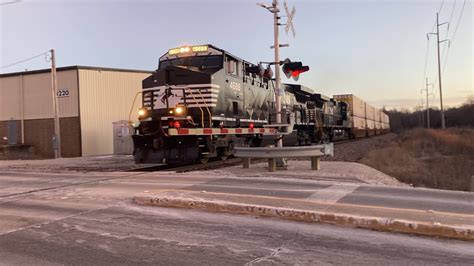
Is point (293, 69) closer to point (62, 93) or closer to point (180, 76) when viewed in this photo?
point (180, 76)

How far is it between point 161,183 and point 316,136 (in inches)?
782

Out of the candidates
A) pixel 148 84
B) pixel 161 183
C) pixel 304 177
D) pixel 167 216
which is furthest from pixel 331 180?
pixel 148 84

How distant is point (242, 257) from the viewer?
15.7ft

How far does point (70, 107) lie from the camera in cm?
3109

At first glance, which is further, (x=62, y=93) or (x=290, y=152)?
(x=62, y=93)

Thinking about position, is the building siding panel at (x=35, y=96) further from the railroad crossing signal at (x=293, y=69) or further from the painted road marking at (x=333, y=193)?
Answer: the painted road marking at (x=333, y=193)

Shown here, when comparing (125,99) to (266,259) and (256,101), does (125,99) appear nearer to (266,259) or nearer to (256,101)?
(256,101)

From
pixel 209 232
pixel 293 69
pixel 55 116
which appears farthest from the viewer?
pixel 55 116

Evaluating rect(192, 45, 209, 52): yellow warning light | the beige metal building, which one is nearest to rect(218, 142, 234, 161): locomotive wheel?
rect(192, 45, 209, 52): yellow warning light

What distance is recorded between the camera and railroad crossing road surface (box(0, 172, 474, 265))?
4.80 m

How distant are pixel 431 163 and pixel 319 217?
21.6 m

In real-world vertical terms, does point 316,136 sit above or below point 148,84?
below

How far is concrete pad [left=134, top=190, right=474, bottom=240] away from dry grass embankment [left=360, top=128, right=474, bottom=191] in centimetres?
881

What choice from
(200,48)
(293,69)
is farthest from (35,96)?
(293,69)
